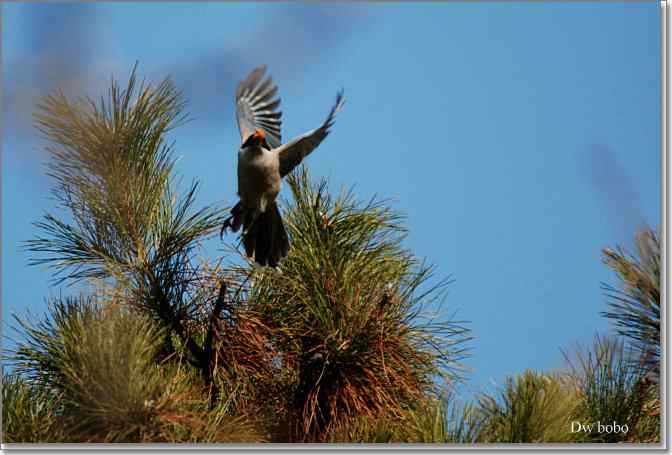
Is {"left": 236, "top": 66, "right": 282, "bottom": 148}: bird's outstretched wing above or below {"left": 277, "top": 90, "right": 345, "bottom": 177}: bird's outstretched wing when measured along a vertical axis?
above

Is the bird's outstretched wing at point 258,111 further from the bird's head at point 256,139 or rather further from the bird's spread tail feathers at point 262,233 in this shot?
the bird's spread tail feathers at point 262,233

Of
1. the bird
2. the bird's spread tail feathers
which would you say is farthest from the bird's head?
the bird's spread tail feathers

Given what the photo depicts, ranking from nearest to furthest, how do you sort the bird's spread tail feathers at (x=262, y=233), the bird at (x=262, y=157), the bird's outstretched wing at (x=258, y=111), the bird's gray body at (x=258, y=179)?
1. the bird's spread tail feathers at (x=262, y=233)
2. the bird at (x=262, y=157)
3. the bird's gray body at (x=258, y=179)
4. the bird's outstretched wing at (x=258, y=111)

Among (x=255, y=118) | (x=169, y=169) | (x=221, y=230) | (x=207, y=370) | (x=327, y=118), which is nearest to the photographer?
(x=207, y=370)

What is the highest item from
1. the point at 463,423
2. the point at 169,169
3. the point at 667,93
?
the point at 667,93

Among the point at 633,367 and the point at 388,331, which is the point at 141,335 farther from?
the point at 633,367

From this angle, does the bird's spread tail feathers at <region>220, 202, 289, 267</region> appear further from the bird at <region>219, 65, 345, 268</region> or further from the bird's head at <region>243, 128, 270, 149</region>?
the bird's head at <region>243, 128, 270, 149</region>

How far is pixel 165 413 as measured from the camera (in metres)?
1.77

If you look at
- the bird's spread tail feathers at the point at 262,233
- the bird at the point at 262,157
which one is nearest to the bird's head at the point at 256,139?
the bird at the point at 262,157

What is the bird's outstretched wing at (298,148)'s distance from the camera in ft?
9.16

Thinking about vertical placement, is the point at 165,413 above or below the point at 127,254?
below

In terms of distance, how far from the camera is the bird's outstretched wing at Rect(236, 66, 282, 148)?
3093mm

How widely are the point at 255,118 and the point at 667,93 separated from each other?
1531 millimetres

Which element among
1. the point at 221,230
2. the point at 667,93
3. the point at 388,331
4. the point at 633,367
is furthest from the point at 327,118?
the point at 633,367
